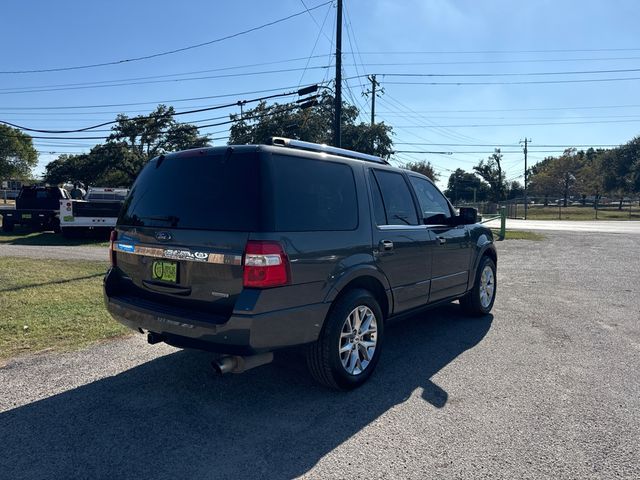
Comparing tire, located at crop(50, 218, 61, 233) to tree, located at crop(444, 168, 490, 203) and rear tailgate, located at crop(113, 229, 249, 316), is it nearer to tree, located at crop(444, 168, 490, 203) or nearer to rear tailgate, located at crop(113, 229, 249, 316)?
rear tailgate, located at crop(113, 229, 249, 316)

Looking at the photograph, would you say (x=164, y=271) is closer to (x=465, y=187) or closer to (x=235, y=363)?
(x=235, y=363)

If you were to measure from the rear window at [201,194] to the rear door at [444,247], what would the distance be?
2292mm

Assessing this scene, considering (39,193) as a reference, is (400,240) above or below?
below

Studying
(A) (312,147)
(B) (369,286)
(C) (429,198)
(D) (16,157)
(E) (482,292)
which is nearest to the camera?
(A) (312,147)

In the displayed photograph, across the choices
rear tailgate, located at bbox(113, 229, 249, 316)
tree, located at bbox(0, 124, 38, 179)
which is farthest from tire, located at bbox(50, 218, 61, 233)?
tree, located at bbox(0, 124, 38, 179)

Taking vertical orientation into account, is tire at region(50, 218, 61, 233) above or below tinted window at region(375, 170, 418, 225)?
below

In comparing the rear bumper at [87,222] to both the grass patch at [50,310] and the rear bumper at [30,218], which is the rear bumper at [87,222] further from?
the grass patch at [50,310]

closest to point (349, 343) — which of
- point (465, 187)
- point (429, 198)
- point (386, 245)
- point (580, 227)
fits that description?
point (386, 245)

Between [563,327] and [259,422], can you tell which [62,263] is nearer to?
[259,422]

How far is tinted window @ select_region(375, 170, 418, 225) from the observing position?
4.39 metres

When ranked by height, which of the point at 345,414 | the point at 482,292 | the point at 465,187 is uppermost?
the point at 465,187

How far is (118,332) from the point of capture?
5.20 meters

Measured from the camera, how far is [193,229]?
335 centimetres

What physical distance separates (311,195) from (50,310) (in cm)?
439
